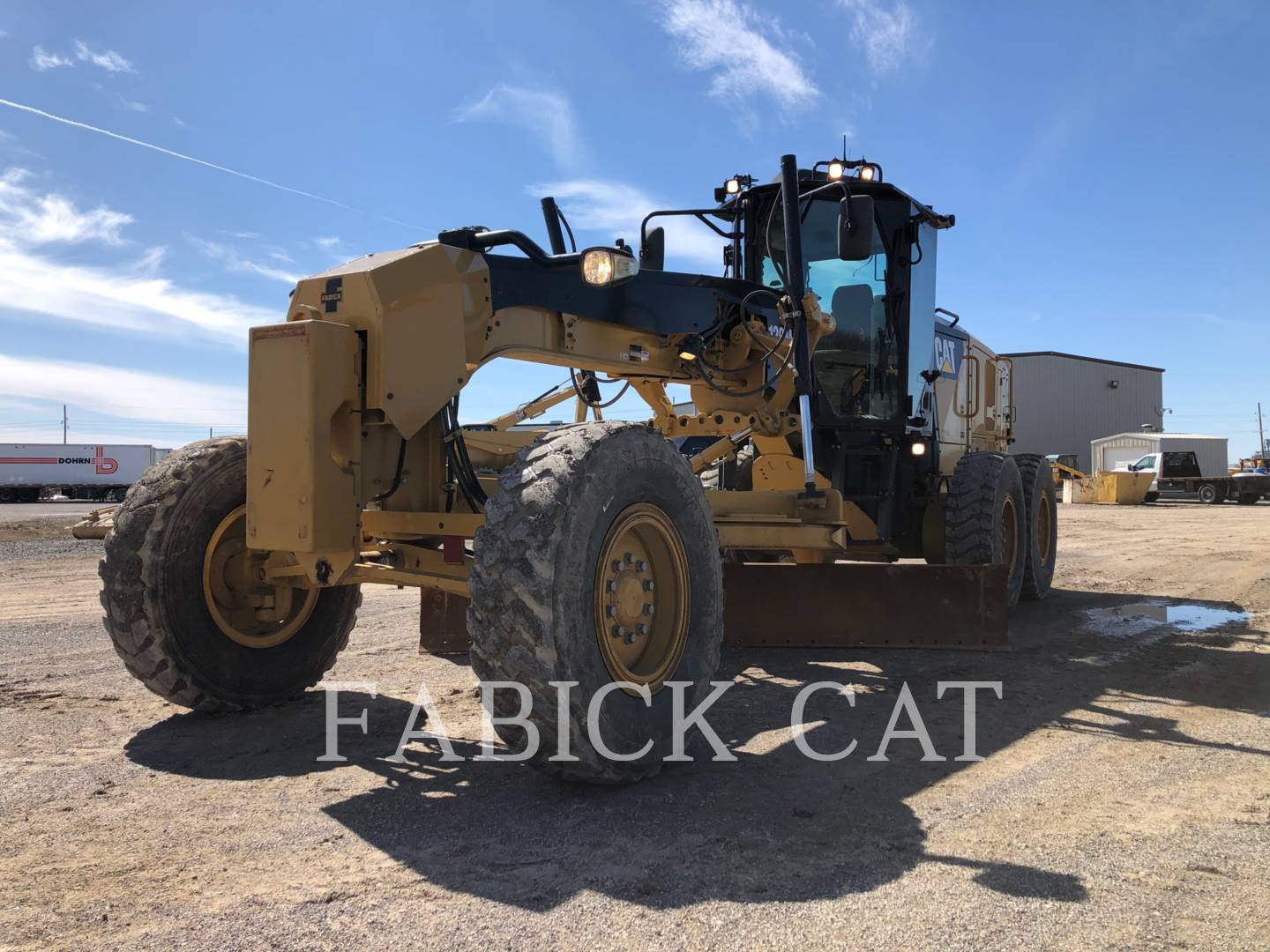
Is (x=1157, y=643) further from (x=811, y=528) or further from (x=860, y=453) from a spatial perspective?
(x=811, y=528)

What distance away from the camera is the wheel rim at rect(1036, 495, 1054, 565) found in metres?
9.53

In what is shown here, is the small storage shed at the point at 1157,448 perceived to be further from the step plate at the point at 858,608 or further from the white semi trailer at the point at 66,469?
the white semi trailer at the point at 66,469

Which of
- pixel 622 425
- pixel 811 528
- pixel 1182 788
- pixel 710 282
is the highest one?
pixel 710 282

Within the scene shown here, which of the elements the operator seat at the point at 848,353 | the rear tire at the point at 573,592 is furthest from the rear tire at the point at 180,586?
the operator seat at the point at 848,353

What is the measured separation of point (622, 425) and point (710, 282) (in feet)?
6.94

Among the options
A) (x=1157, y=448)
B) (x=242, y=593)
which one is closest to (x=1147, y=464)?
(x=1157, y=448)

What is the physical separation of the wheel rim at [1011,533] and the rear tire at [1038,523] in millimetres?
301

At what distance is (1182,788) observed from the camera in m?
3.78

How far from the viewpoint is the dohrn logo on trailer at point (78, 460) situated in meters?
46.0

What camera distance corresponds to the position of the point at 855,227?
5.25 metres

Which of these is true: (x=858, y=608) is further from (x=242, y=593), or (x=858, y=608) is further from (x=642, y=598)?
(x=242, y=593)

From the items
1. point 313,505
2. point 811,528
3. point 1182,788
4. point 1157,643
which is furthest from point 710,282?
point 1157,643

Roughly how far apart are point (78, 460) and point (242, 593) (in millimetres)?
48625

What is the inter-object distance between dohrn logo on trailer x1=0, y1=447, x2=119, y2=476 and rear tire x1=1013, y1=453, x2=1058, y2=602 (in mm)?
46821
